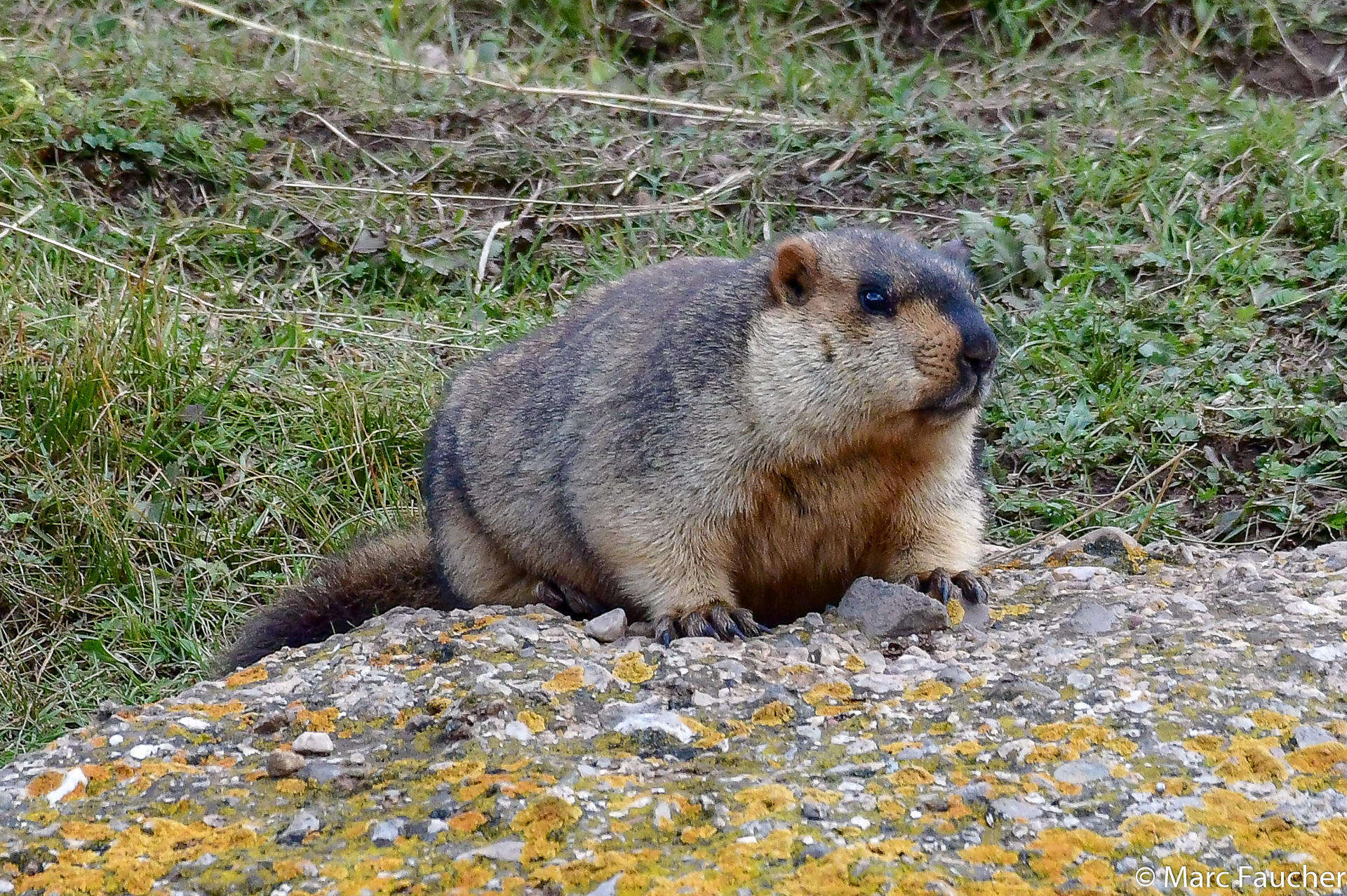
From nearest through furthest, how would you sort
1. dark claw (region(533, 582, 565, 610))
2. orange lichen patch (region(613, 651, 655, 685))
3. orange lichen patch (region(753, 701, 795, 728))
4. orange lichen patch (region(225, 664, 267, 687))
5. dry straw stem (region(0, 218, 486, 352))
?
orange lichen patch (region(753, 701, 795, 728)), orange lichen patch (region(613, 651, 655, 685)), orange lichen patch (region(225, 664, 267, 687)), dark claw (region(533, 582, 565, 610)), dry straw stem (region(0, 218, 486, 352))

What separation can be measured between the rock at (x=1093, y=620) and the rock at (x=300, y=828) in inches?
80.9

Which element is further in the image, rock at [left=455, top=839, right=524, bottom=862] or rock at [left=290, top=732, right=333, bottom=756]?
rock at [left=290, top=732, right=333, bottom=756]

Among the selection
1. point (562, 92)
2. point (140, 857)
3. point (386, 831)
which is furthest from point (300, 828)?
point (562, 92)

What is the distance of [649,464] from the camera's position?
4.26 metres

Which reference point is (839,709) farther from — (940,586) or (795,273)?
(795,273)

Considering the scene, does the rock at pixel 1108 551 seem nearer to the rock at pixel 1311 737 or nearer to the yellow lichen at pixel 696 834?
the rock at pixel 1311 737

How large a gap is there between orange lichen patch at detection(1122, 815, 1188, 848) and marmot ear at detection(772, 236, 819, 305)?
6.46ft

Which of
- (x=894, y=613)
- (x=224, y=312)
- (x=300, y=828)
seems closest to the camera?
(x=300, y=828)

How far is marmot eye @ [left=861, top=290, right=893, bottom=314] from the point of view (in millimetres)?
4074

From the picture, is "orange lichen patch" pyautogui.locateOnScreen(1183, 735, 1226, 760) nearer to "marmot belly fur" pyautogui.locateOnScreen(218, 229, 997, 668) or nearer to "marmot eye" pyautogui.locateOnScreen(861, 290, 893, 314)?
"marmot belly fur" pyautogui.locateOnScreen(218, 229, 997, 668)

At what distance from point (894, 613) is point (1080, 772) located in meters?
1.18

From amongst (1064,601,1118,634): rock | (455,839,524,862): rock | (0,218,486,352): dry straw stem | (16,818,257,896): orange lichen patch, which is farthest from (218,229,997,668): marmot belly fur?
(0,218,486,352): dry straw stem

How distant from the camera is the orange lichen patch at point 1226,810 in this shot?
2.62 metres

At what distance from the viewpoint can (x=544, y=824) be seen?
8.91 feet
